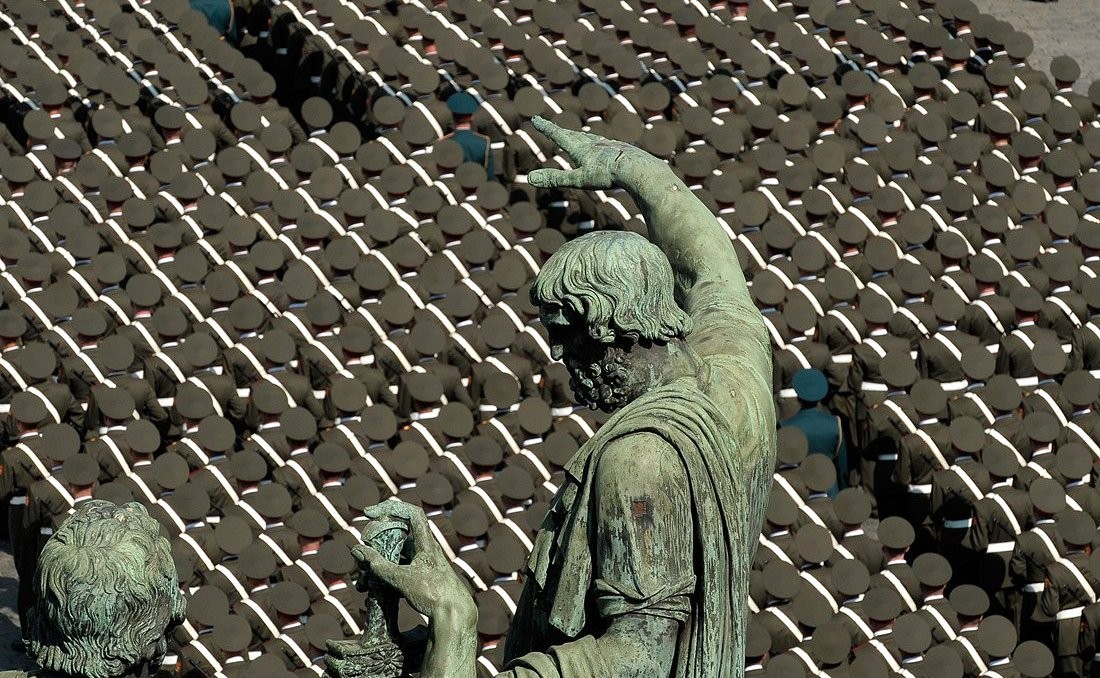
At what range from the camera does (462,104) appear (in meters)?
10.5

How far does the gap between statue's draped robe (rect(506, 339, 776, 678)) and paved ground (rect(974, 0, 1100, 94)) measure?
32.8ft

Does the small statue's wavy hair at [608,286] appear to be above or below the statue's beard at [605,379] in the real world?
above

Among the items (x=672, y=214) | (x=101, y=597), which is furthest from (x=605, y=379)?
(x=101, y=597)

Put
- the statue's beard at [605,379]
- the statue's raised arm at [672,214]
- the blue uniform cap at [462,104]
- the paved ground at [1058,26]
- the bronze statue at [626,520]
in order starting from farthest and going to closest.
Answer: the paved ground at [1058,26], the blue uniform cap at [462,104], the statue's raised arm at [672,214], the statue's beard at [605,379], the bronze statue at [626,520]

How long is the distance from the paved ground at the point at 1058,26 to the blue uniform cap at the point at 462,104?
397cm

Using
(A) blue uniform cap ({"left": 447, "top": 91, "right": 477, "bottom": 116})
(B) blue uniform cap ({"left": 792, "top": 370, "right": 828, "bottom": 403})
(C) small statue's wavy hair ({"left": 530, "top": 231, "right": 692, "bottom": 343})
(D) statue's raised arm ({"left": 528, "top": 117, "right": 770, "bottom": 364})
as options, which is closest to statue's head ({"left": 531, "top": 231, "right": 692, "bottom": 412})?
(C) small statue's wavy hair ({"left": 530, "top": 231, "right": 692, "bottom": 343})

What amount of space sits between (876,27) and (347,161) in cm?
296

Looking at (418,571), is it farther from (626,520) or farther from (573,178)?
(573,178)

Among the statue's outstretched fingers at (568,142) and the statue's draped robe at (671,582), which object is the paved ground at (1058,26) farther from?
the statue's draped robe at (671,582)

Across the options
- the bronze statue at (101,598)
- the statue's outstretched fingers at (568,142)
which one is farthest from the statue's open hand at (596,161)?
the bronze statue at (101,598)

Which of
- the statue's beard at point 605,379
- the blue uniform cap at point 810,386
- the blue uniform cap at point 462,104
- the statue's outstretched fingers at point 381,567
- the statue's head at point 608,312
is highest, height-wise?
the statue's head at point 608,312

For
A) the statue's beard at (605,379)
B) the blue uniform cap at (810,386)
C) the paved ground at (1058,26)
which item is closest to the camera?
the statue's beard at (605,379)

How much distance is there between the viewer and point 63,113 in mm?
10617

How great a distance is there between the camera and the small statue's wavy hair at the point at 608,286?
3.39m
